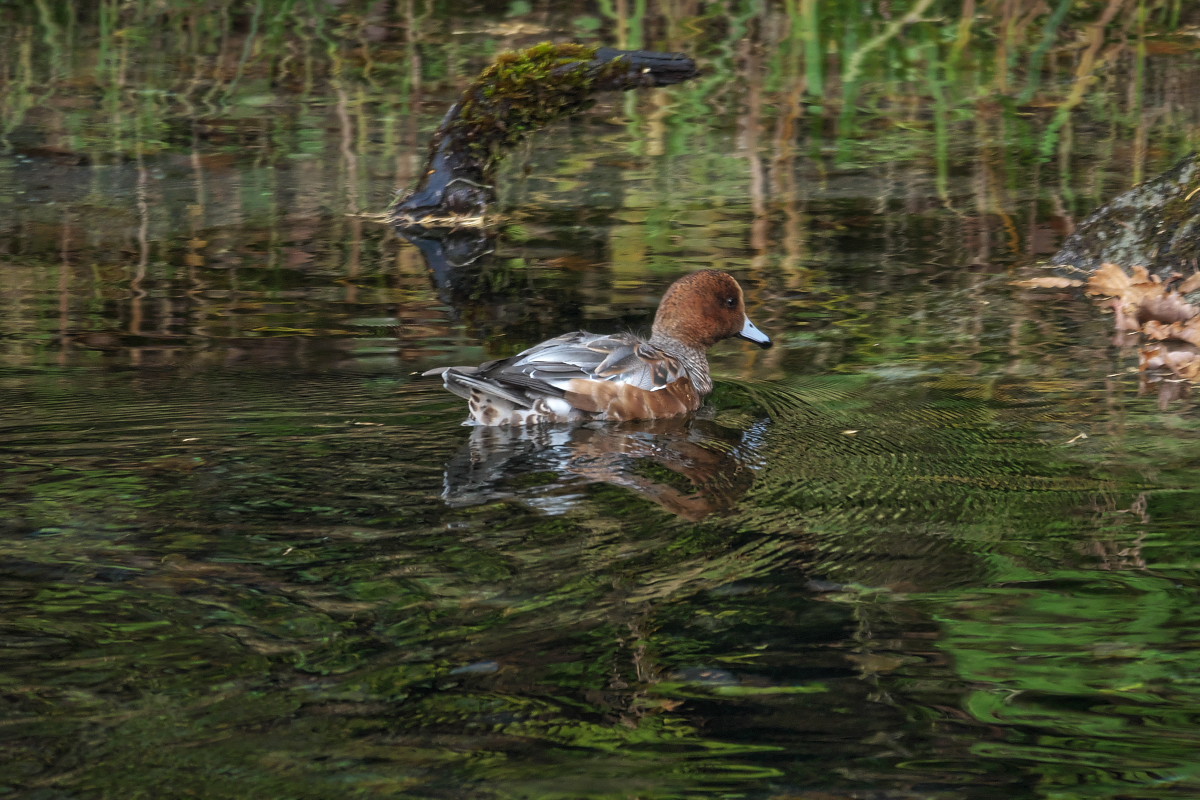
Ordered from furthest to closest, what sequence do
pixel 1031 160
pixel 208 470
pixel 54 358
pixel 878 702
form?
pixel 1031 160 → pixel 54 358 → pixel 208 470 → pixel 878 702

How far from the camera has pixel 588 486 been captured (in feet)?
19.3

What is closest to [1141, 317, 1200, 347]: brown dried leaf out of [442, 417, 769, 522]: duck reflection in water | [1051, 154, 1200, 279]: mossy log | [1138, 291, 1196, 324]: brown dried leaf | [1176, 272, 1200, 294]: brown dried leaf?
[1138, 291, 1196, 324]: brown dried leaf

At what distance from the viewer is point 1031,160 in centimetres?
1209

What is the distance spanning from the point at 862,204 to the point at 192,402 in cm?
582

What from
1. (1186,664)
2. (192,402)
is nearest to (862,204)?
(192,402)

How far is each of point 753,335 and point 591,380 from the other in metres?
1.27

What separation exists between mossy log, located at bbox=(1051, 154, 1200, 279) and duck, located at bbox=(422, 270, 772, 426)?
2.52 m

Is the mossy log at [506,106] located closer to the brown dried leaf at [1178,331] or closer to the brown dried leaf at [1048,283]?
the brown dried leaf at [1048,283]

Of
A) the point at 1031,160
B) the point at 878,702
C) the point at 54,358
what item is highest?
the point at 1031,160

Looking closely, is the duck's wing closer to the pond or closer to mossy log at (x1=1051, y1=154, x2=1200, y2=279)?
the pond

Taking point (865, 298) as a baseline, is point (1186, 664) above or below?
below

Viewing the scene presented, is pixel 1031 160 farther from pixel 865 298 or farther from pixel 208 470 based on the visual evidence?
pixel 208 470

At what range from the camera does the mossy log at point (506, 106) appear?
33.5ft

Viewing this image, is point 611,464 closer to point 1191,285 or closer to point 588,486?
point 588,486
